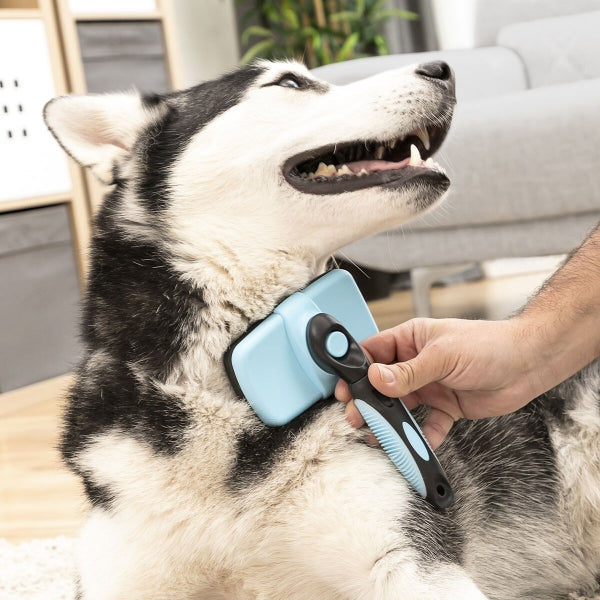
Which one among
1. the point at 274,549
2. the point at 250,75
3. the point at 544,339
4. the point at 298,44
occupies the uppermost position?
the point at 298,44

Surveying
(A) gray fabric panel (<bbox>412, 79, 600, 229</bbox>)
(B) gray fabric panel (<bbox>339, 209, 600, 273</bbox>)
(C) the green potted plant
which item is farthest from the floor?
(C) the green potted plant

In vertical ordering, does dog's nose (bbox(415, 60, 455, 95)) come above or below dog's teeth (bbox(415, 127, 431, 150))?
above

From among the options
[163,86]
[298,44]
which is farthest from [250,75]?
[298,44]

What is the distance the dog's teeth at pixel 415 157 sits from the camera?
4.53 ft

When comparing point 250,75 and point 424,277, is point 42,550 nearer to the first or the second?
point 250,75

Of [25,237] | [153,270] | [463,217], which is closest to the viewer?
[153,270]

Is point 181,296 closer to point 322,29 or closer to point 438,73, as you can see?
point 438,73

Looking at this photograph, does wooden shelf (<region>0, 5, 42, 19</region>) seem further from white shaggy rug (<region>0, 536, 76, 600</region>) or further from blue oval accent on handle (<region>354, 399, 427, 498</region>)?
blue oval accent on handle (<region>354, 399, 427, 498</region>)

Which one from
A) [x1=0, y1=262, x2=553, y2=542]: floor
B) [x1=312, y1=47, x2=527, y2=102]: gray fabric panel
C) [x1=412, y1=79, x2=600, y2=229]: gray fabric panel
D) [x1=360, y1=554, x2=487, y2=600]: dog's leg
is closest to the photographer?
[x1=360, y1=554, x2=487, y2=600]: dog's leg

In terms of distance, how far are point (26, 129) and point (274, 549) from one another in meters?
2.76

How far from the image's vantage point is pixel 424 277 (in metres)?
3.57

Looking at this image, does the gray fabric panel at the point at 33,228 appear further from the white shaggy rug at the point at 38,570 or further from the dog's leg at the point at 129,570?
the dog's leg at the point at 129,570

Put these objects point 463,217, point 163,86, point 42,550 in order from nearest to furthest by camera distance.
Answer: point 42,550, point 463,217, point 163,86

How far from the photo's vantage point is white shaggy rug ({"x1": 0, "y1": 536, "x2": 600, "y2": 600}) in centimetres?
166
